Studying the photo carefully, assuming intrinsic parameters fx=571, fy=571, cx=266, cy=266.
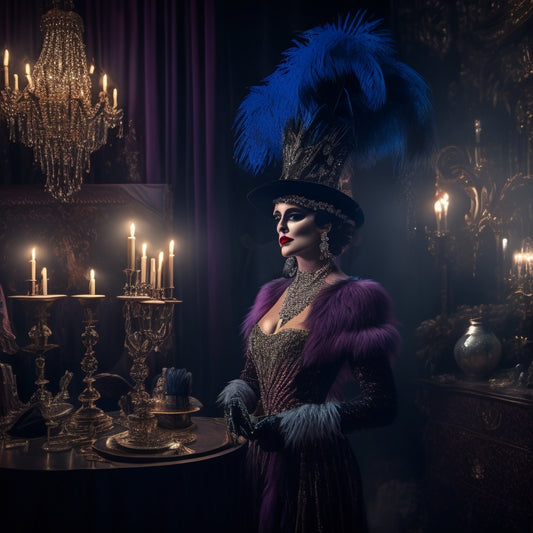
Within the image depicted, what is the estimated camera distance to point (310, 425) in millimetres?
1823

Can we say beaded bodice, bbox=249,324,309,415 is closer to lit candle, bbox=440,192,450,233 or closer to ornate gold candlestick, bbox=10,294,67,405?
ornate gold candlestick, bbox=10,294,67,405

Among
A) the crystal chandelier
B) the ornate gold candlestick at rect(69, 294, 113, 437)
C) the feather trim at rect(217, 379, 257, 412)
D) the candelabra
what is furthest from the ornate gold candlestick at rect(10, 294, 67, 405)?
the crystal chandelier

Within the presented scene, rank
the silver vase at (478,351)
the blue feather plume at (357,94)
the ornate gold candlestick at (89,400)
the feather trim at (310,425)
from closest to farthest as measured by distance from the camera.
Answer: the feather trim at (310,425)
the blue feather plume at (357,94)
the ornate gold candlestick at (89,400)
the silver vase at (478,351)

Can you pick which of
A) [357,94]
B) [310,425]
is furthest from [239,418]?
[357,94]

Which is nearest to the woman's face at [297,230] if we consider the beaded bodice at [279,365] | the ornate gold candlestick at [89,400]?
the beaded bodice at [279,365]

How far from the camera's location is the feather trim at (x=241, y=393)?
7.10 ft

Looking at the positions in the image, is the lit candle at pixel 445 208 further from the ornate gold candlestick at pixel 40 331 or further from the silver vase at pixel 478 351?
the ornate gold candlestick at pixel 40 331

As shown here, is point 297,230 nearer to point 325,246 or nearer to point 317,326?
point 325,246

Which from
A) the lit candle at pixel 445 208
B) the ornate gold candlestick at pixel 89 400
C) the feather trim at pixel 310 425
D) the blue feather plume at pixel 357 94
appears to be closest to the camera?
the feather trim at pixel 310 425

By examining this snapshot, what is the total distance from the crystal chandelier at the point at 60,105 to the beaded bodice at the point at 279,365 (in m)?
1.83

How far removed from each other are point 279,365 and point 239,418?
0.23 metres

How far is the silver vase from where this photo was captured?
10.3ft

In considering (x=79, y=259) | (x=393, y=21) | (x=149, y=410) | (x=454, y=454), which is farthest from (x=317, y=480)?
(x=393, y=21)

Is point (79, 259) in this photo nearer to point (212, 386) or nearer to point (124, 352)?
point (124, 352)
